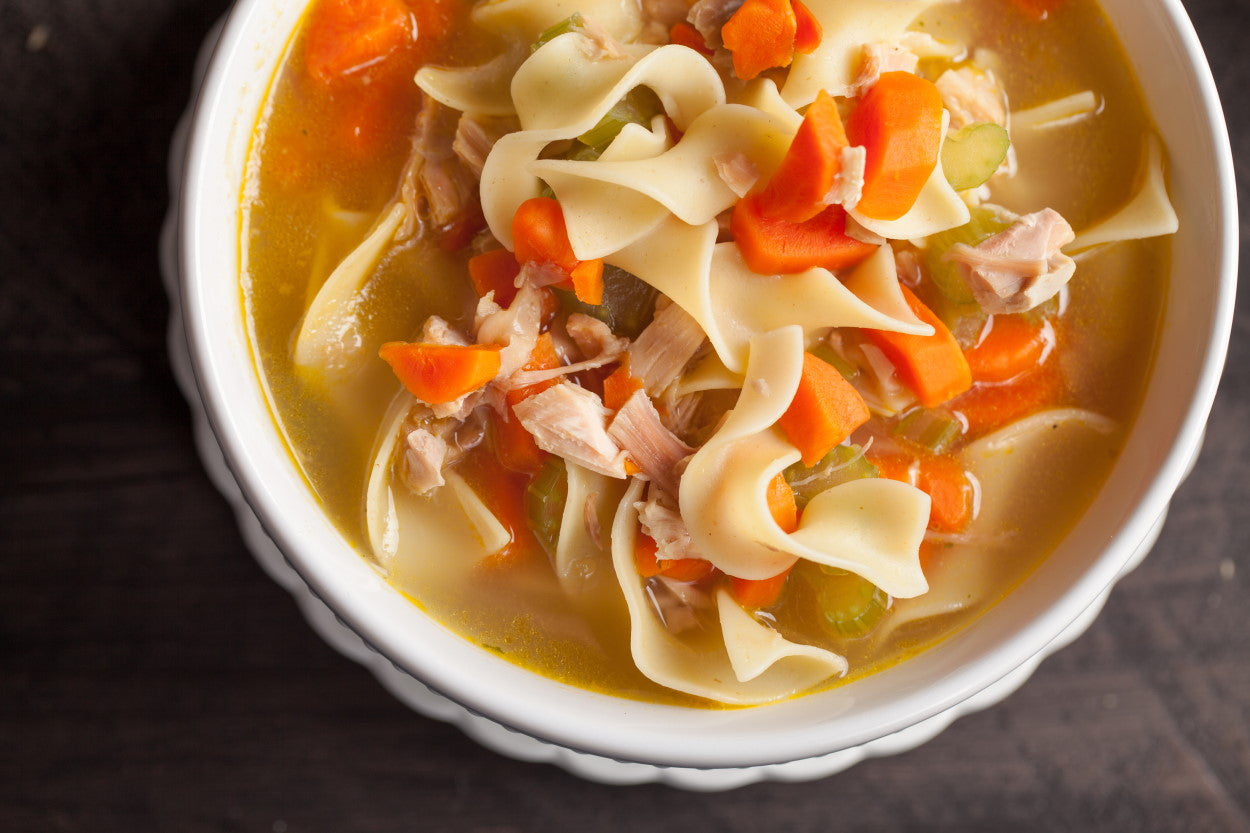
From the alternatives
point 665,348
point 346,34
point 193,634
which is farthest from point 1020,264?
point 193,634

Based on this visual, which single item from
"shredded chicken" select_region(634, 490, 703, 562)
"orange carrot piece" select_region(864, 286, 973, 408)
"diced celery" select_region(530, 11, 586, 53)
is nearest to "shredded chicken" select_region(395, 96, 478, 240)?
"diced celery" select_region(530, 11, 586, 53)

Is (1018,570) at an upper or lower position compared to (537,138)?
lower

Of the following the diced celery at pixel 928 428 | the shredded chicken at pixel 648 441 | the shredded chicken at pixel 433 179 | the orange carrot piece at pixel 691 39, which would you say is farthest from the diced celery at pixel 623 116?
the diced celery at pixel 928 428

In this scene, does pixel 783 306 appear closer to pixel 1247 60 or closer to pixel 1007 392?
pixel 1007 392

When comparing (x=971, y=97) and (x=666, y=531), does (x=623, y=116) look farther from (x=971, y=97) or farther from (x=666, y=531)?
(x=666, y=531)

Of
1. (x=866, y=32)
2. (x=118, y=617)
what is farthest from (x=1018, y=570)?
(x=118, y=617)

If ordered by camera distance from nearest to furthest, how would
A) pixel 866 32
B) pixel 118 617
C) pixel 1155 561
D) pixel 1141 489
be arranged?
pixel 1141 489 → pixel 866 32 → pixel 118 617 → pixel 1155 561

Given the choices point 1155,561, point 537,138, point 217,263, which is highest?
point 537,138
